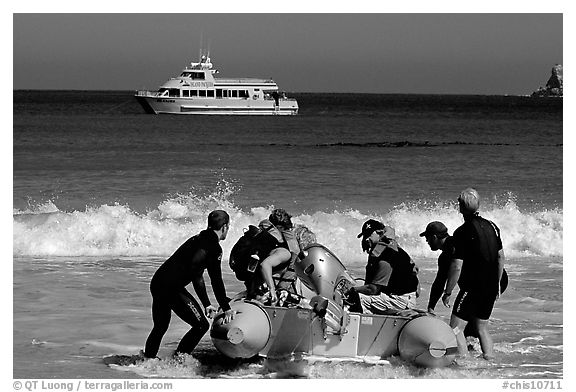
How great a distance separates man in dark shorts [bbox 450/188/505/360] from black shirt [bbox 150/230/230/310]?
1.82 meters

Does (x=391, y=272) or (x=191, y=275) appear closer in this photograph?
(x=191, y=275)

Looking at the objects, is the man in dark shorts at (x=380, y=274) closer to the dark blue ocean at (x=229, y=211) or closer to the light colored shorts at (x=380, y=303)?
the light colored shorts at (x=380, y=303)

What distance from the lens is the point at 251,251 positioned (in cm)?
717

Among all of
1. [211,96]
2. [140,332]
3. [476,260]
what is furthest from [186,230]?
[211,96]

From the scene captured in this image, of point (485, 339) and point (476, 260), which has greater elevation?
point (476, 260)

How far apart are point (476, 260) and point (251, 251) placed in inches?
68.0

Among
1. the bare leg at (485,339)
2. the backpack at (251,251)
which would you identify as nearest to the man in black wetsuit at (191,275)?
the backpack at (251,251)

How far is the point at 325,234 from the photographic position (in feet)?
46.6

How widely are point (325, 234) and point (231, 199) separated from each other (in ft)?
16.6

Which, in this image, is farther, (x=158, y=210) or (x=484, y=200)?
(x=484, y=200)

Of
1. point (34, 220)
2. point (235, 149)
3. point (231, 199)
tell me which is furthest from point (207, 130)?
point (34, 220)

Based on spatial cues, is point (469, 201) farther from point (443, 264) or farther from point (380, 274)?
point (380, 274)

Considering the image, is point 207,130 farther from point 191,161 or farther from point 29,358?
point 29,358

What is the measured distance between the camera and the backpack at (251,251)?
7.11 m
